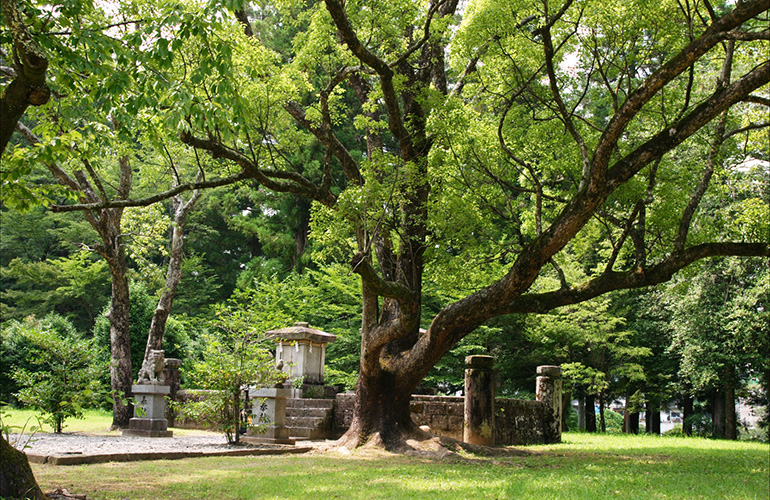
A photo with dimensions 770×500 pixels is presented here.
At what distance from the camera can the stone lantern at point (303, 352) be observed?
14070mm

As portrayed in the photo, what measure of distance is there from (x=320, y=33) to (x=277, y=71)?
34.8 inches

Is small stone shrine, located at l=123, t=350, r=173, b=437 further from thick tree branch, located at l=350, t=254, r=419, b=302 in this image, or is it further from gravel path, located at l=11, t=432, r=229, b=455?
thick tree branch, located at l=350, t=254, r=419, b=302

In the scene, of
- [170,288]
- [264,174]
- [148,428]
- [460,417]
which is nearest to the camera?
[264,174]

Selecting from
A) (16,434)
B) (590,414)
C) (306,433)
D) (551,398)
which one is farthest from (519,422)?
(590,414)

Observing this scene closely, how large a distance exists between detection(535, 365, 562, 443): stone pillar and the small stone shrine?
7667 millimetres

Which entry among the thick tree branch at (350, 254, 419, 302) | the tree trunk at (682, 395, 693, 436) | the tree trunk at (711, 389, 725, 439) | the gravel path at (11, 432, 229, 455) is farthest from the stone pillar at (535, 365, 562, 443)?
the tree trunk at (682, 395, 693, 436)

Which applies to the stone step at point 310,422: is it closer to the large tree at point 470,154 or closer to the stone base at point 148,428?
the stone base at point 148,428

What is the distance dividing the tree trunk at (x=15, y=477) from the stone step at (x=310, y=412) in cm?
876

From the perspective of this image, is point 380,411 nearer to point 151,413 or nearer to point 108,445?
point 108,445

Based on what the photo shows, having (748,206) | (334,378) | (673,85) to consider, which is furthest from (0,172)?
(334,378)

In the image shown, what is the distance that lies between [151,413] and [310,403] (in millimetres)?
3205

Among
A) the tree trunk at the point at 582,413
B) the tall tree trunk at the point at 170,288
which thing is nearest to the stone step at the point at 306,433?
the tall tree trunk at the point at 170,288

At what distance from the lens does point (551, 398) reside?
1383 centimetres

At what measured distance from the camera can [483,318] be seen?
9258 millimetres
